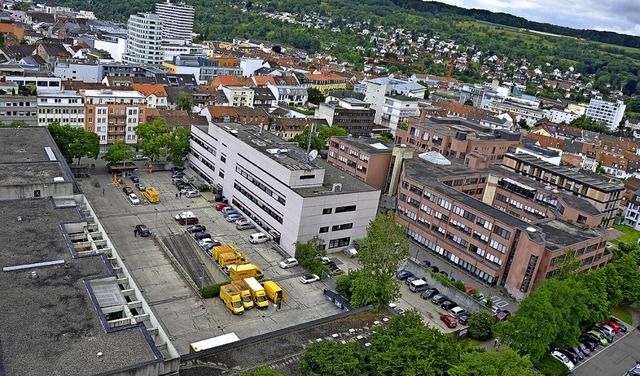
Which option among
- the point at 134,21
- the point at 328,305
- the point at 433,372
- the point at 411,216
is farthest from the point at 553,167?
the point at 134,21

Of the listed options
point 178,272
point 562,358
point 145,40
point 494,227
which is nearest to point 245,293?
point 178,272

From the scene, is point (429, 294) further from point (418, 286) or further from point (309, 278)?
point (309, 278)

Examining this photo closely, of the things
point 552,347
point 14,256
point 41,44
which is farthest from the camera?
point 41,44

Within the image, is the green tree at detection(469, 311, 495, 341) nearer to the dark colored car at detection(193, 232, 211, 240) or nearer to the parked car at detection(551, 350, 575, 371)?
the parked car at detection(551, 350, 575, 371)

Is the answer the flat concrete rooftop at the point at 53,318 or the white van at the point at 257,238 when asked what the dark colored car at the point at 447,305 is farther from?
the flat concrete rooftop at the point at 53,318

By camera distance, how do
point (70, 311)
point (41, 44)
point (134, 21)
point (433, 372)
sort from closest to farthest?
1. point (70, 311)
2. point (433, 372)
3. point (41, 44)
4. point (134, 21)

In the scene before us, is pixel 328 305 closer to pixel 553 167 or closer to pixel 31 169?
pixel 31 169

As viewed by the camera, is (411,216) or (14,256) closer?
(14,256)

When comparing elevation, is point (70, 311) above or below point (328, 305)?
above
